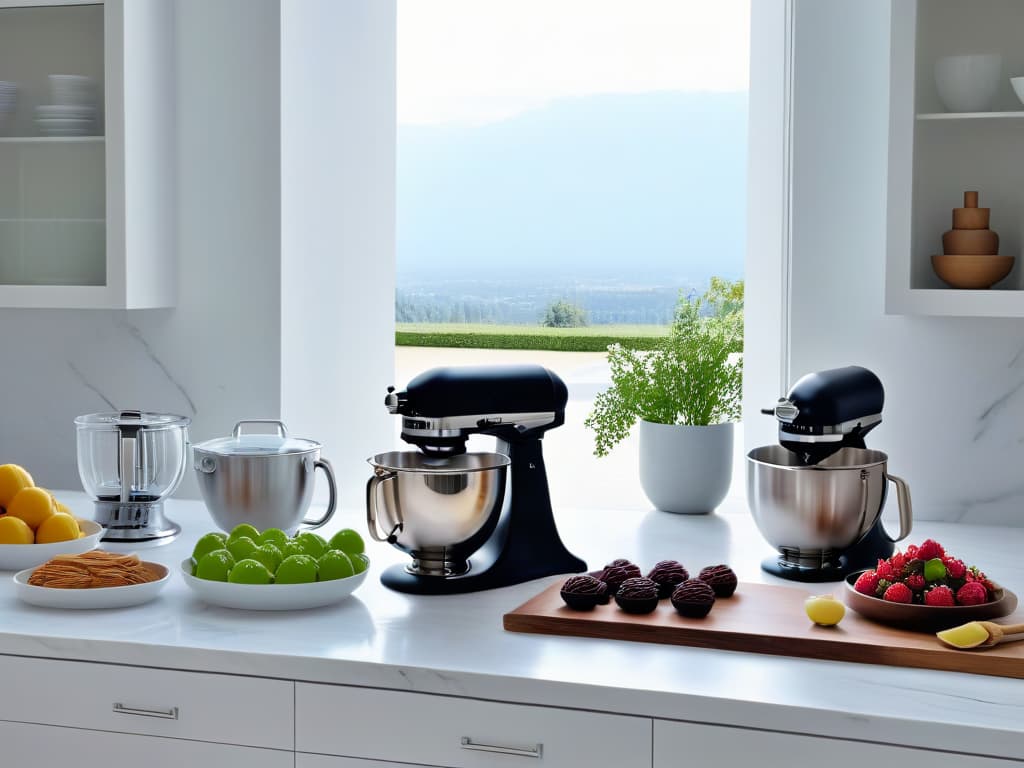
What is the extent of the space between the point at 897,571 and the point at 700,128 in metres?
2.51

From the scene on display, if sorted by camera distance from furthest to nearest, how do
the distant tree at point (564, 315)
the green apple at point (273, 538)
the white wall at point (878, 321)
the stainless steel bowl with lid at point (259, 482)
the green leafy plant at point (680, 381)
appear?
the distant tree at point (564, 315)
the green leafy plant at point (680, 381)
the white wall at point (878, 321)
the stainless steel bowl with lid at point (259, 482)
the green apple at point (273, 538)

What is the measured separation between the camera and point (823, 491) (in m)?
1.66

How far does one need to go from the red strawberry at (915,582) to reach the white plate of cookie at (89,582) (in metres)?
1.04

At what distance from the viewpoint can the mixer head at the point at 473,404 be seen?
166cm

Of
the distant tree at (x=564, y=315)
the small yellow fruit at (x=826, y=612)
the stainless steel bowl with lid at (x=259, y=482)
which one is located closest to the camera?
the small yellow fruit at (x=826, y=612)

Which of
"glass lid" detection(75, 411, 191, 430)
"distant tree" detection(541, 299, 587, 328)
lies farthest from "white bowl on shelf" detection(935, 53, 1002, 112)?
"distant tree" detection(541, 299, 587, 328)

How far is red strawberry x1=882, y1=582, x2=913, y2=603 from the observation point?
4.69 ft

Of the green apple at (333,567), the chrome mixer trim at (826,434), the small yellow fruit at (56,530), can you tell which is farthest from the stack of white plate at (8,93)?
the chrome mixer trim at (826,434)

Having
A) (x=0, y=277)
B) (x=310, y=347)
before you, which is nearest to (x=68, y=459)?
(x=0, y=277)

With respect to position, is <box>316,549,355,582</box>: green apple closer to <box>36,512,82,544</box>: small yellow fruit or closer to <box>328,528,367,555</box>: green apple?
<box>328,528,367,555</box>: green apple

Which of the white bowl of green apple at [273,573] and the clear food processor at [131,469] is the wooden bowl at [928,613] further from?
the clear food processor at [131,469]

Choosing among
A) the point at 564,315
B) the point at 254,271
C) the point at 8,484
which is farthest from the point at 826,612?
the point at 564,315

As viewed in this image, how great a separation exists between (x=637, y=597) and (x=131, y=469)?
99 centimetres

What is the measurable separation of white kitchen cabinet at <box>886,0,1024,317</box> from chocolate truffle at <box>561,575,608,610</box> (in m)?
0.79
